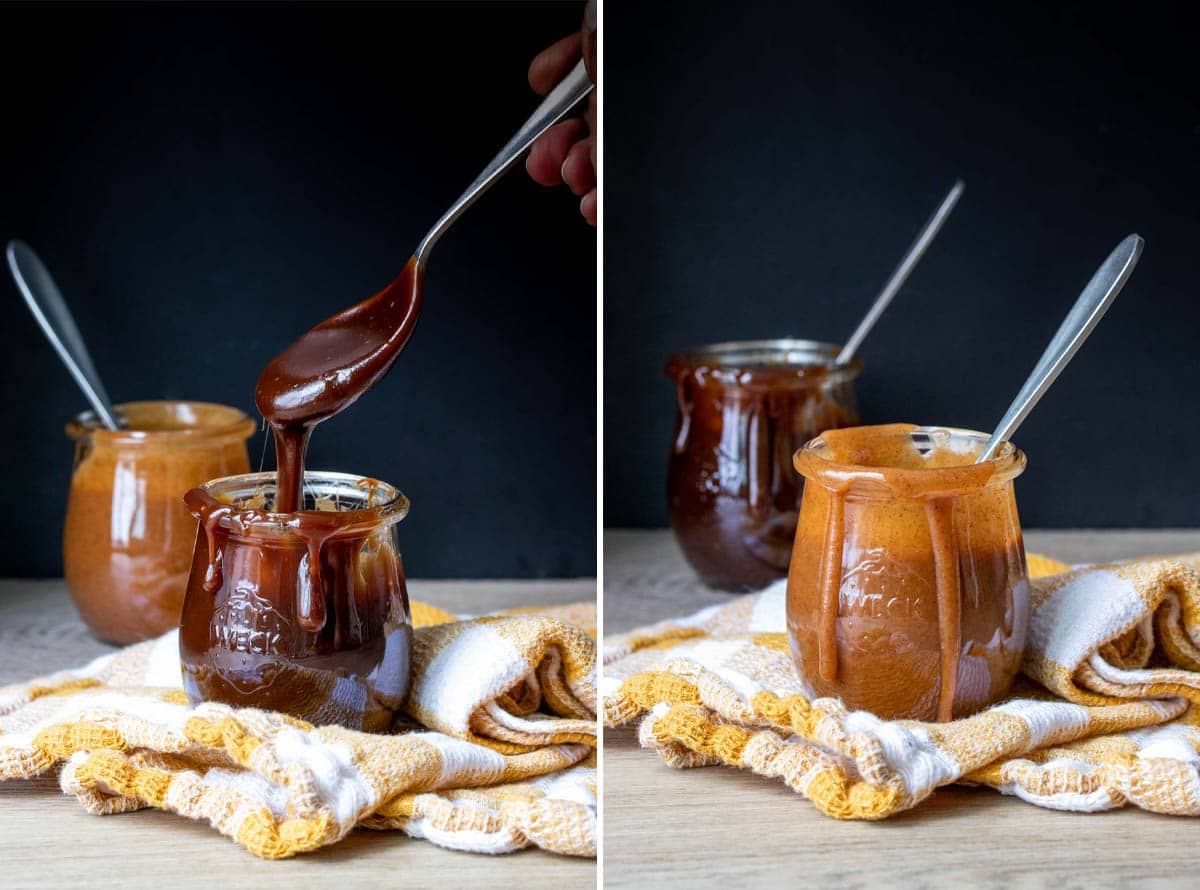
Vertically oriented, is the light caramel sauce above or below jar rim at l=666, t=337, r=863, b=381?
below

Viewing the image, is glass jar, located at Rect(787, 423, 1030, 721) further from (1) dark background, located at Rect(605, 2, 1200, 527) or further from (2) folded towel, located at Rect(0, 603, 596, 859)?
(1) dark background, located at Rect(605, 2, 1200, 527)

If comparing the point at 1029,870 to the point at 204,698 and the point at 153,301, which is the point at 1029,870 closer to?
the point at 204,698

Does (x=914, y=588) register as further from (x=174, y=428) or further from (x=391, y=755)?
(x=174, y=428)

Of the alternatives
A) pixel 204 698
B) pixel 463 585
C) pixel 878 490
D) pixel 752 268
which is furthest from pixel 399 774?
pixel 752 268

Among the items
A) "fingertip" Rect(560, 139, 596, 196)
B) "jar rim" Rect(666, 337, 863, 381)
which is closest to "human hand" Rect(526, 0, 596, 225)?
"fingertip" Rect(560, 139, 596, 196)

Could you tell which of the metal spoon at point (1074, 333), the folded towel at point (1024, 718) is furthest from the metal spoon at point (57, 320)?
the metal spoon at point (1074, 333)

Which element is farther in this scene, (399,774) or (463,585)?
(463,585)

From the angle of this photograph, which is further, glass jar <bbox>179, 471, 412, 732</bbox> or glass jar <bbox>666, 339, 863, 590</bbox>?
glass jar <bbox>666, 339, 863, 590</bbox>
